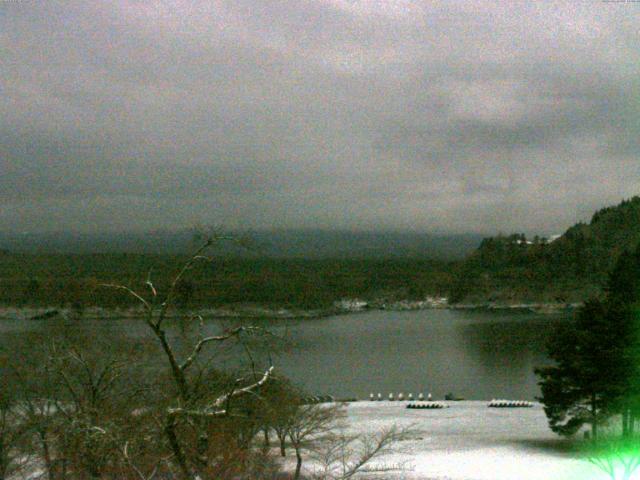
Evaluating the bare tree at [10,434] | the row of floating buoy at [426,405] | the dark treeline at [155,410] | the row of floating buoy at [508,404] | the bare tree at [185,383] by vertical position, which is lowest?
the row of floating buoy at [426,405]

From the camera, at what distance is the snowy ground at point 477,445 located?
1667 cm

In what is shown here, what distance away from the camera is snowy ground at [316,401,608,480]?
1667 cm

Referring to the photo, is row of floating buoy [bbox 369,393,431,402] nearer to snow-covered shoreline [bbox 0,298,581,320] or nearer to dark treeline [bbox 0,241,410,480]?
dark treeline [bbox 0,241,410,480]

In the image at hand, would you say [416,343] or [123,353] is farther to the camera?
[416,343]

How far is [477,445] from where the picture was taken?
21109 millimetres

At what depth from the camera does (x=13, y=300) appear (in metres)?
84.1

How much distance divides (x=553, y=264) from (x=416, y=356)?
73880 mm

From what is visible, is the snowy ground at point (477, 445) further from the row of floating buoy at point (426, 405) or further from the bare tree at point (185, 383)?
the bare tree at point (185, 383)

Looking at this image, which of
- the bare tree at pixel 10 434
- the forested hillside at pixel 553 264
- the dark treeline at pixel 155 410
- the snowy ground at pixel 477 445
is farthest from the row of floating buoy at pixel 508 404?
the forested hillside at pixel 553 264

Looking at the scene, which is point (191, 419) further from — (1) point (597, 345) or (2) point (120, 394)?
(1) point (597, 345)

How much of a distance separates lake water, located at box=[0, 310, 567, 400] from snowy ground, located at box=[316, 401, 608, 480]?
4670mm

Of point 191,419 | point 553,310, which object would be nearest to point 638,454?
point 191,419

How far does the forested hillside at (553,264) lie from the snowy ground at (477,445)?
86.3m

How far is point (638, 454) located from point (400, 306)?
102 m
